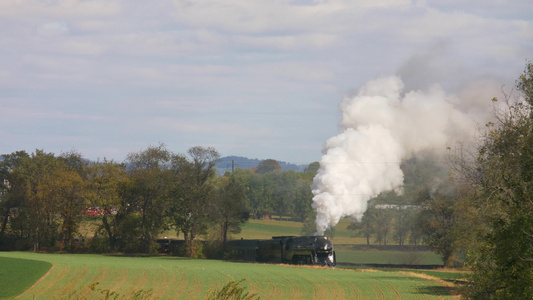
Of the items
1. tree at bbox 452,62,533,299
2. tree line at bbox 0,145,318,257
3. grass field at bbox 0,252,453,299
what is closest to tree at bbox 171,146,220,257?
tree line at bbox 0,145,318,257

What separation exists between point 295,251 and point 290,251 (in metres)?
0.87

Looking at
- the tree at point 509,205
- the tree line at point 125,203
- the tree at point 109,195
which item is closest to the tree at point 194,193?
the tree line at point 125,203

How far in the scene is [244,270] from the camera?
5991 centimetres

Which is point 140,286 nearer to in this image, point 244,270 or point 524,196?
point 244,270

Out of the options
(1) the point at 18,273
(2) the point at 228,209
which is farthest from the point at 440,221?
(1) the point at 18,273

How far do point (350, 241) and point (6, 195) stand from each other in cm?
6850

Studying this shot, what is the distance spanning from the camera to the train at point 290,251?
6806 centimetres

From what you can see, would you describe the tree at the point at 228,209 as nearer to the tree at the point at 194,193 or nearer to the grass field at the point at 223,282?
the tree at the point at 194,193

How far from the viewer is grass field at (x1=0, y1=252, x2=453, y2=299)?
44.7 meters

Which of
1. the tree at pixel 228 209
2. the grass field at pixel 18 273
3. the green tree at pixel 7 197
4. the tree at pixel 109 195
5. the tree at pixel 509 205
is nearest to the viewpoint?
the tree at pixel 509 205

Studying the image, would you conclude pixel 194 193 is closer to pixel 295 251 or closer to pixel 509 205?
pixel 295 251

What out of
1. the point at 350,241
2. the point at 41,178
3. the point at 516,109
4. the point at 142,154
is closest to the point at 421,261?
the point at 350,241

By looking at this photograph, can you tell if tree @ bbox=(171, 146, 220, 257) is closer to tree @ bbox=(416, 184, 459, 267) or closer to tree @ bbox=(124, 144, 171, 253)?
tree @ bbox=(124, 144, 171, 253)

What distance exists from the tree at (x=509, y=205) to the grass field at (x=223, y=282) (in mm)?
15557
